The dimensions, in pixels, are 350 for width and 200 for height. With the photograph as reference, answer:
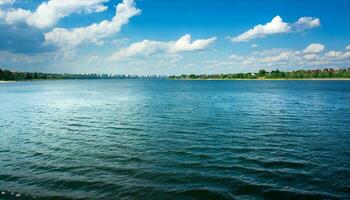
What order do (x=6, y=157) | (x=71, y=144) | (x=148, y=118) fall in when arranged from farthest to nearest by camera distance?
(x=148, y=118), (x=71, y=144), (x=6, y=157)

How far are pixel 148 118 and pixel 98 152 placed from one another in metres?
20.5

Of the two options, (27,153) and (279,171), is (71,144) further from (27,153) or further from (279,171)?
(279,171)

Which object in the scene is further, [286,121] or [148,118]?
[148,118]

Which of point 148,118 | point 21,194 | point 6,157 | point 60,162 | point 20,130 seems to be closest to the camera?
point 21,194

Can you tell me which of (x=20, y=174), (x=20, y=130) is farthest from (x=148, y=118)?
(x=20, y=174)

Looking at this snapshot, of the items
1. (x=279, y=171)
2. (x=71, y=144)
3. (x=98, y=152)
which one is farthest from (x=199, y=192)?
(x=71, y=144)

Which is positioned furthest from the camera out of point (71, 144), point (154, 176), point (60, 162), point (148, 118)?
point (148, 118)

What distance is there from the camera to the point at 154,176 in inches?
774

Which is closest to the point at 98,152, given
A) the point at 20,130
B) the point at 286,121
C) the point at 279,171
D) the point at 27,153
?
the point at 27,153

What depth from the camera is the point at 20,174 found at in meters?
20.5

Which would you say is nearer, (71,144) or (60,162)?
(60,162)

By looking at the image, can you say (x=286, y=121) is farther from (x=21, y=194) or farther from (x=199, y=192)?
(x=21, y=194)

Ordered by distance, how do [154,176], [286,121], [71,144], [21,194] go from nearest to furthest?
[21,194], [154,176], [71,144], [286,121]

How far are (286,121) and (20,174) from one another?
34690 mm
